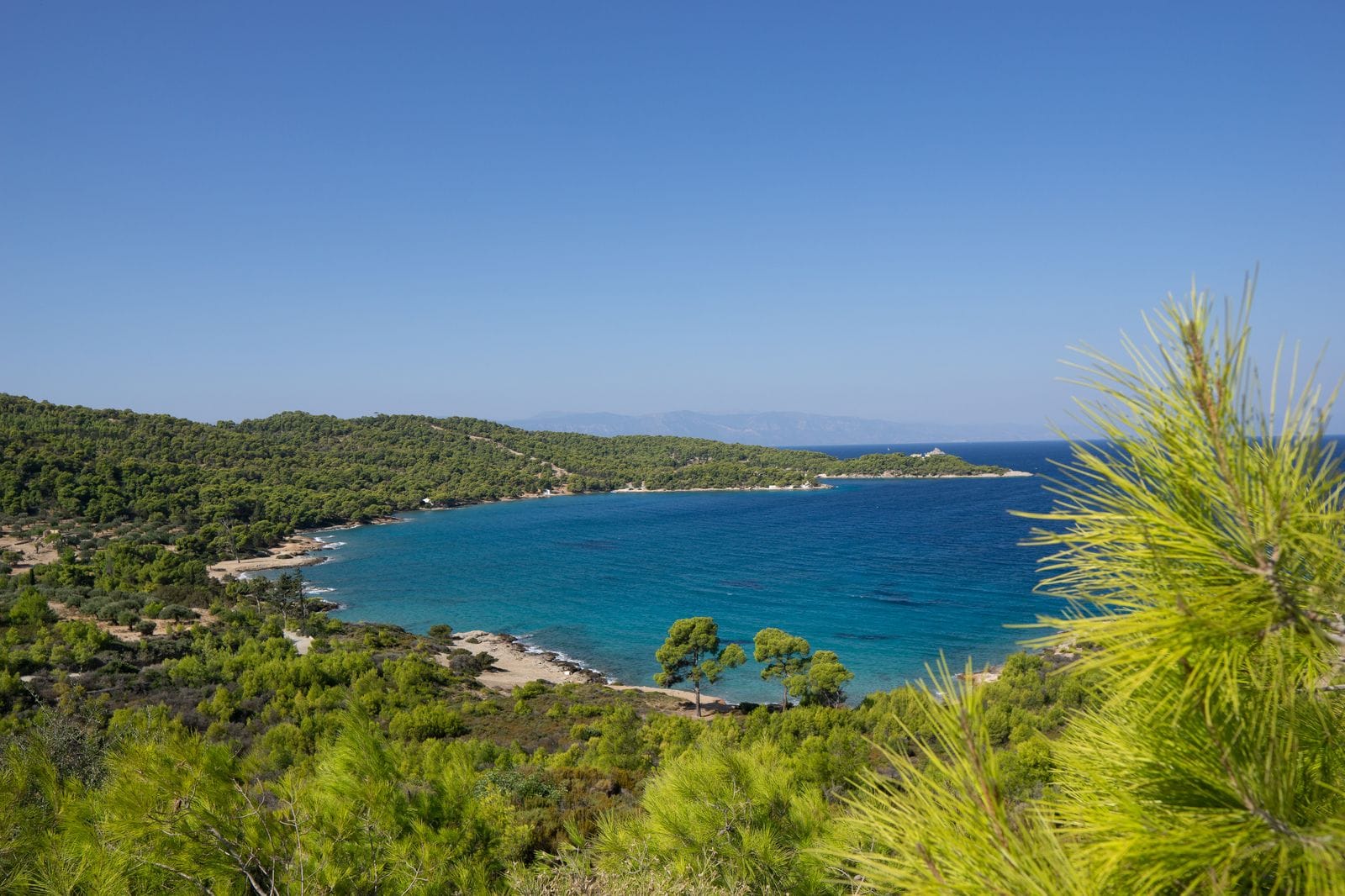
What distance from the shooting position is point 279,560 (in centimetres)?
4591

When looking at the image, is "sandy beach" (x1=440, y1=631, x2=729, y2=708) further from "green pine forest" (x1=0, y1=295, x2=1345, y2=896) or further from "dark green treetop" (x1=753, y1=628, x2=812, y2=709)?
"green pine forest" (x1=0, y1=295, x2=1345, y2=896)

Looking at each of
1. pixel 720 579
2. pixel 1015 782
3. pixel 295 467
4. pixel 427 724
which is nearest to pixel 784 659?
pixel 427 724

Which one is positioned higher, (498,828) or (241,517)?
(498,828)

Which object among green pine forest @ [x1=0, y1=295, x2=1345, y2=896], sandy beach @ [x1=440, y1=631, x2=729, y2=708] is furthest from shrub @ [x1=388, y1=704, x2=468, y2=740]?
sandy beach @ [x1=440, y1=631, x2=729, y2=708]

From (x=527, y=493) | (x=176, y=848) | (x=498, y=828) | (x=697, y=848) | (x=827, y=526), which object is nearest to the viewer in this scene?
(x=176, y=848)

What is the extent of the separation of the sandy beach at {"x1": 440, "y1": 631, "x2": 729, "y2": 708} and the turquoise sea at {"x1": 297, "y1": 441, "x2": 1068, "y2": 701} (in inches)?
45.6

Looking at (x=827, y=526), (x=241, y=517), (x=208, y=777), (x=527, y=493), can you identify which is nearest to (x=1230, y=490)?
(x=208, y=777)

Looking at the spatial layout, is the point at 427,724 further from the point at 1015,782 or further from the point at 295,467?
the point at 295,467

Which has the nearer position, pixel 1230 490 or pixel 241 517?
pixel 1230 490

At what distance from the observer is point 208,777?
8.94ft

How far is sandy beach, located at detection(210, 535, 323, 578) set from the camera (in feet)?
136

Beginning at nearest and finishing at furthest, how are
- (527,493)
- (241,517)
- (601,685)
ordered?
(601,685), (241,517), (527,493)

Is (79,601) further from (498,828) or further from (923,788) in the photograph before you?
(923,788)

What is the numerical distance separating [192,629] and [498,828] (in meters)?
26.4
